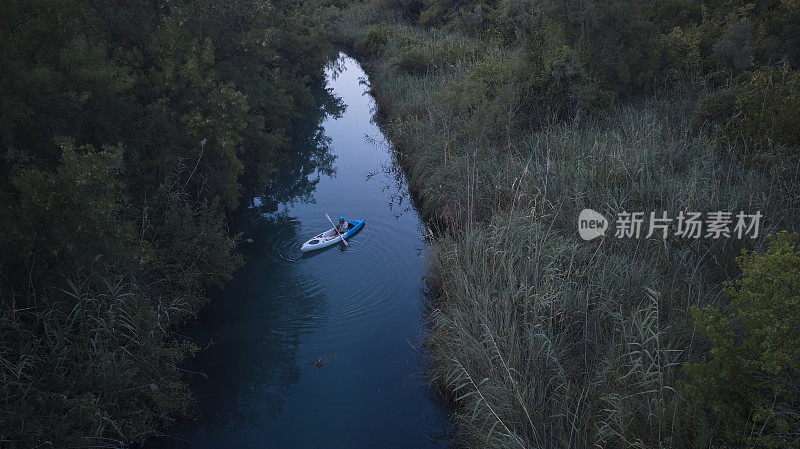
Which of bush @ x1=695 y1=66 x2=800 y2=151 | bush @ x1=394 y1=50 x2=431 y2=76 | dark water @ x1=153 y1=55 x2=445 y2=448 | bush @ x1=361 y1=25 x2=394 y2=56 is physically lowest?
dark water @ x1=153 y1=55 x2=445 y2=448

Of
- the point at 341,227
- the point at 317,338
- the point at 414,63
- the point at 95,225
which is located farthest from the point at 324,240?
the point at 414,63

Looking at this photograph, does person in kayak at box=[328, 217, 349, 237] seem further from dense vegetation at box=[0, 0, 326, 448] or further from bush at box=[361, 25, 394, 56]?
bush at box=[361, 25, 394, 56]

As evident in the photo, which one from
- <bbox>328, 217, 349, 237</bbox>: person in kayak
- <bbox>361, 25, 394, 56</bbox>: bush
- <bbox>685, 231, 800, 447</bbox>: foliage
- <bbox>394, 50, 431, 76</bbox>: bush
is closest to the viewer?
<bbox>685, 231, 800, 447</bbox>: foliage

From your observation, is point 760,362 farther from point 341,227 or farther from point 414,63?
point 414,63

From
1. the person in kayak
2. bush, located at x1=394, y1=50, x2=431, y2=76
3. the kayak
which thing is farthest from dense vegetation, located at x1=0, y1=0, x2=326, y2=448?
bush, located at x1=394, y1=50, x2=431, y2=76

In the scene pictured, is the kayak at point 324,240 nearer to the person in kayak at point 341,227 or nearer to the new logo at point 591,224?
the person in kayak at point 341,227

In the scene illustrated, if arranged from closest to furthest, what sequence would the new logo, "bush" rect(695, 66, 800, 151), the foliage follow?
the foliage, the new logo, "bush" rect(695, 66, 800, 151)

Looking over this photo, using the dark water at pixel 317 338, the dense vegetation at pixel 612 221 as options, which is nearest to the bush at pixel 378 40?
the dense vegetation at pixel 612 221
